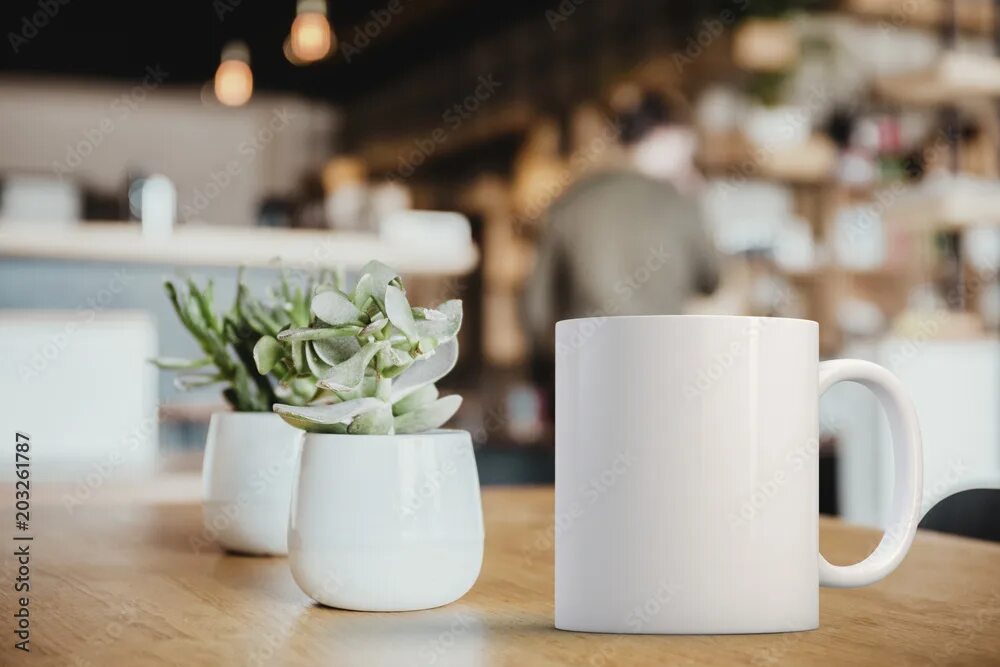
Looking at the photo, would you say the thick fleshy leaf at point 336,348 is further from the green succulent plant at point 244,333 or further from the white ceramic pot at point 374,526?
the green succulent plant at point 244,333

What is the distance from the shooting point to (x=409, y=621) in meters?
0.58

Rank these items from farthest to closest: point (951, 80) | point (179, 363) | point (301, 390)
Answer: point (951, 80), point (179, 363), point (301, 390)

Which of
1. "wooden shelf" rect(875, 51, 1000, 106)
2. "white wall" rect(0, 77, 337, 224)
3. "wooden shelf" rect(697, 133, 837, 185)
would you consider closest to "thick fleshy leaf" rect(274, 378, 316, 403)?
"wooden shelf" rect(875, 51, 1000, 106)

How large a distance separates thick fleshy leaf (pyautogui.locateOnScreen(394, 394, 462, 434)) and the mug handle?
0.68ft

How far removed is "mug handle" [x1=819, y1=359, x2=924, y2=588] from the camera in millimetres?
567

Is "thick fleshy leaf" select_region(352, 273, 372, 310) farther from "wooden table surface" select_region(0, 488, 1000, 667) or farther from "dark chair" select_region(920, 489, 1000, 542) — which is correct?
"dark chair" select_region(920, 489, 1000, 542)

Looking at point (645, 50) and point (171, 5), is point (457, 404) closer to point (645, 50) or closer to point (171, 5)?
point (645, 50)

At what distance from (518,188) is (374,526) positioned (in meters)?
5.02

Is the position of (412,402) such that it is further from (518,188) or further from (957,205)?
(518,188)

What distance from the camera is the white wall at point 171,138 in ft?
23.6

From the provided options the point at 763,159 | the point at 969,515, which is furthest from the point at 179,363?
the point at 763,159

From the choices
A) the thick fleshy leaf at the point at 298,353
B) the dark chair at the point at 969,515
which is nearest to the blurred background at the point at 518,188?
the dark chair at the point at 969,515

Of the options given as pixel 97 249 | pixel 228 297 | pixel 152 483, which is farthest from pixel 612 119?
pixel 152 483

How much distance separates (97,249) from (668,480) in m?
2.43
